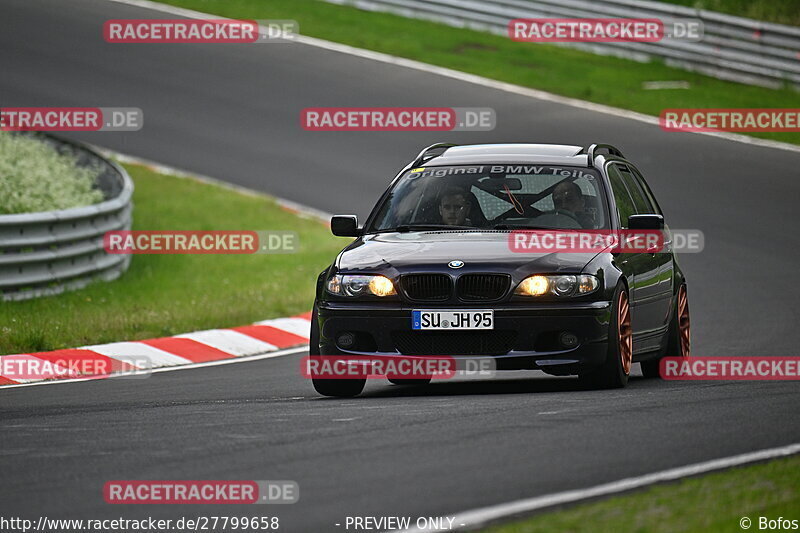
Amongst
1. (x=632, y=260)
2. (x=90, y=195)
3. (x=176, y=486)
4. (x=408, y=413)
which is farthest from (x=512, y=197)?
(x=90, y=195)

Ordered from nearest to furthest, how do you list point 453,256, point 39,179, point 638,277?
point 453,256, point 638,277, point 39,179

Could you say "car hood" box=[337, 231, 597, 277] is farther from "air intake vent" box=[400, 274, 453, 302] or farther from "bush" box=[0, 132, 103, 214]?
"bush" box=[0, 132, 103, 214]

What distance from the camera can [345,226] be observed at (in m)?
11.0

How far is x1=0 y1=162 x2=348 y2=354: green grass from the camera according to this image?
14117 millimetres

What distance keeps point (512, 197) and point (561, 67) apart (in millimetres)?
18524

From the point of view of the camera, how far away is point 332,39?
99.6 ft

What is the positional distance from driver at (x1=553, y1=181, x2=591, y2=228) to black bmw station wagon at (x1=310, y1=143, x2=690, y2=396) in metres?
0.01

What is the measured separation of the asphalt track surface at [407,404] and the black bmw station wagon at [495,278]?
35cm

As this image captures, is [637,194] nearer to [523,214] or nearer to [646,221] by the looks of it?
[646,221]

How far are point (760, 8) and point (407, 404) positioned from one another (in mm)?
23924
